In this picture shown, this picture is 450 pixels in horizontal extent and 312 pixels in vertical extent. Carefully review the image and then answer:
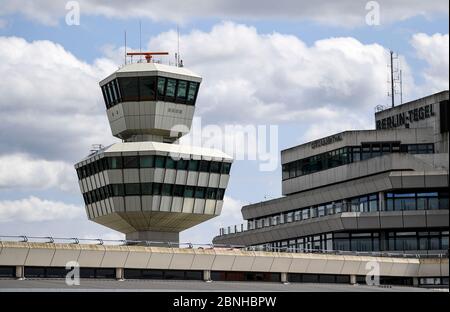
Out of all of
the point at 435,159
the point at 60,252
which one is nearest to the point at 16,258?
the point at 60,252

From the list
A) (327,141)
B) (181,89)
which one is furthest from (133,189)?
(327,141)

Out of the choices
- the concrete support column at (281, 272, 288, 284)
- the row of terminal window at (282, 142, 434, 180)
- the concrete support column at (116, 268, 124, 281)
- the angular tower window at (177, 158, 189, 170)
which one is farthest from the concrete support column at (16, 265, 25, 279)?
the row of terminal window at (282, 142, 434, 180)

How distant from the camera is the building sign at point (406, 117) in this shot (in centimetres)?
12757

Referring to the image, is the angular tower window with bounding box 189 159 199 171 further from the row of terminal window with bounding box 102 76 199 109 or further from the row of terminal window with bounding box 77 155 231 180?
the row of terminal window with bounding box 102 76 199 109

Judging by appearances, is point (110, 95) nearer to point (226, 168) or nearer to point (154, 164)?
point (154, 164)

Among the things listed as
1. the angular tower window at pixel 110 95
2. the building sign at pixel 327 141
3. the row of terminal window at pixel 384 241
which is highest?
the angular tower window at pixel 110 95

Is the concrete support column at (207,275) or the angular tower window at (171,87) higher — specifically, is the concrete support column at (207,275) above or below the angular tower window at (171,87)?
below

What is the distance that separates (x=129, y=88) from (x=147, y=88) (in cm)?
241

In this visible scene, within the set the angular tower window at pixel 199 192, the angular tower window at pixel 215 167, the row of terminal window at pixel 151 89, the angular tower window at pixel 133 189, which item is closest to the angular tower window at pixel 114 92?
the row of terminal window at pixel 151 89

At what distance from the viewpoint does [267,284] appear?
84.6m

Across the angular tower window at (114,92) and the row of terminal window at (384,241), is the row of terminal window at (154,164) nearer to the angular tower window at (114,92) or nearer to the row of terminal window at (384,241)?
the angular tower window at (114,92)

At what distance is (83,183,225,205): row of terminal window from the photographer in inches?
4985

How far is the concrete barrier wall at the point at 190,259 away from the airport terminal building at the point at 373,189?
53.5 ft
